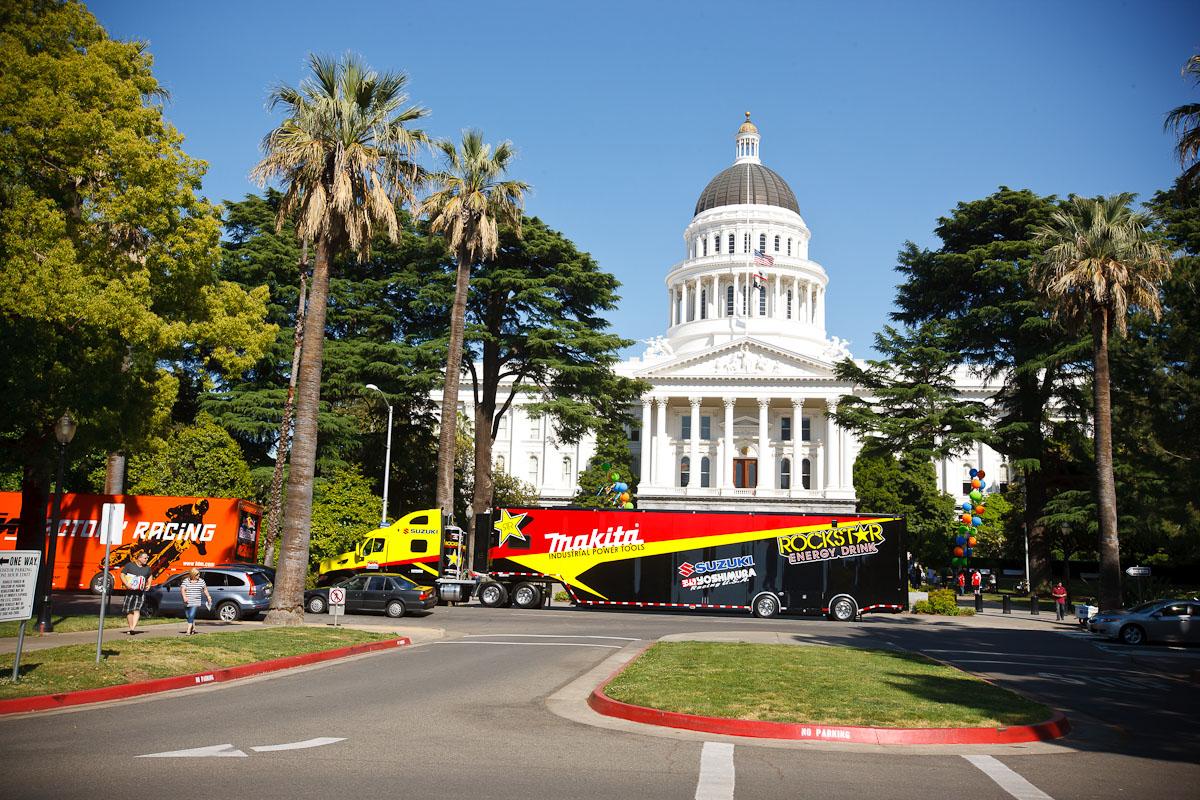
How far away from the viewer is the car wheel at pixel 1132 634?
2978 cm

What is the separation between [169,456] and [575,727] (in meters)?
33.9

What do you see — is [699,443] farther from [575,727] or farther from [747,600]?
[575,727]

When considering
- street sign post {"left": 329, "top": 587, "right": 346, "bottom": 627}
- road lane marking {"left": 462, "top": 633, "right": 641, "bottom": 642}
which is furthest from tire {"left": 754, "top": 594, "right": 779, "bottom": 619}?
street sign post {"left": 329, "top": 587, "right": 346, "bottom": 627}

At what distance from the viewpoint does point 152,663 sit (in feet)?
50.8

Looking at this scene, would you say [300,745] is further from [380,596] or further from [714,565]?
[714,565]

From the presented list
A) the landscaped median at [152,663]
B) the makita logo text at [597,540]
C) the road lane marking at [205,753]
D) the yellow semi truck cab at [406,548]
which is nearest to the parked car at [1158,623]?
the makita logo text at [597,540]

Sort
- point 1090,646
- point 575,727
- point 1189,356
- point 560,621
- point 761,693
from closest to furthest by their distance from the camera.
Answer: point 575,727, point 761,693, point 1090,646, point 560,621, point 1189,356

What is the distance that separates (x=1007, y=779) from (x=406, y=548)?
100ft

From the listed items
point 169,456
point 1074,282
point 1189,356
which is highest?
point 1074,282

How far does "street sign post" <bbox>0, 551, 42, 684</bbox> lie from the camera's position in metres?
12.8

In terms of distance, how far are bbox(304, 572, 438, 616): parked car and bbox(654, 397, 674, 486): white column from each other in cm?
6364

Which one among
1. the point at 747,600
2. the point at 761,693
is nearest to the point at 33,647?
the point at 761,693

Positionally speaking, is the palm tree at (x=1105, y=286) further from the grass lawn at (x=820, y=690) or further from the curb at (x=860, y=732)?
the curb at (x=860, y=732)

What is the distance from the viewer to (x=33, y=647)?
1722cm
